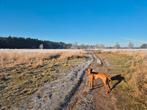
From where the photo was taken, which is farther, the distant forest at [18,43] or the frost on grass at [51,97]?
the distant forest at [18,43]

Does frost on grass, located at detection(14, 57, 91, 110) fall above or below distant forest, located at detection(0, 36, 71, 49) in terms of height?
above

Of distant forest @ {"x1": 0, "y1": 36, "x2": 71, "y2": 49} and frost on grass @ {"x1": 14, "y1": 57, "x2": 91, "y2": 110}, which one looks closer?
frost on grass @ {"x1": 14, "y1": 57, "x2": 91, "y2": 110}

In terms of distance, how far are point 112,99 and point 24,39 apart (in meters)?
130

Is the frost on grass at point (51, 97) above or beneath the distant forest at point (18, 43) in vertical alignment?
above

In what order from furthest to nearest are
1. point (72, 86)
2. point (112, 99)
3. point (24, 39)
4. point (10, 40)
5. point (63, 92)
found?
point (24, 39) → point (10, 40) → point (72, 86) → point (63, 92) → point (112, 99)

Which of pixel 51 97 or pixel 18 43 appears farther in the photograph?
pixel 18 43

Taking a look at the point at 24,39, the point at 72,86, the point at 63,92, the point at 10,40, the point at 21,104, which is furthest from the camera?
the point at 24,39

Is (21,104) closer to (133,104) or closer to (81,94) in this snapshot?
(81,94)

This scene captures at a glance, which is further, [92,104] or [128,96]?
[128,96]

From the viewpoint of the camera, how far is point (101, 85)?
48.0 feet

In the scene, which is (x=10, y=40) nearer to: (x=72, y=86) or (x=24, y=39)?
(x=24, y=39)

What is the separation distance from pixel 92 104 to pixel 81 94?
157 cm

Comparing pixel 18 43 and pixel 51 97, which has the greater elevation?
pixel 51 97

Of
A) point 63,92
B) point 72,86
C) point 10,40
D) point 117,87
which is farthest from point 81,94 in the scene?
point 10,40
